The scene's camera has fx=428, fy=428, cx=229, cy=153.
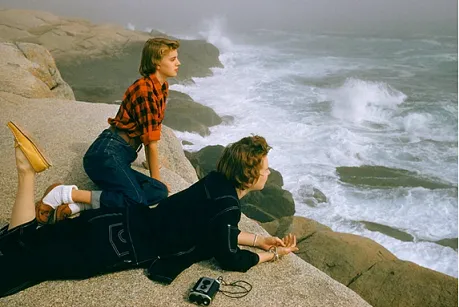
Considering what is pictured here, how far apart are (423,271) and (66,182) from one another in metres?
4.28

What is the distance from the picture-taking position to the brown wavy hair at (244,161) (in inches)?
115

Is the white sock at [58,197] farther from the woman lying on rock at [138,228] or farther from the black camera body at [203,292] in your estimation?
the black camera body at [203,292]

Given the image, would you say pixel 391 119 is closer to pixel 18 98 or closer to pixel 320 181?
pixel 320 181

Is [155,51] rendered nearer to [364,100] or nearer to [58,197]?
[58,197]

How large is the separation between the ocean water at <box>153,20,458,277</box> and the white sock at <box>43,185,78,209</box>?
24.2ft

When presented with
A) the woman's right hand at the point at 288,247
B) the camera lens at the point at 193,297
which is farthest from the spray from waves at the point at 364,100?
the camera lens at the point at 193,297

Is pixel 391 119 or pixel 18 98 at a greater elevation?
pixel 18 98

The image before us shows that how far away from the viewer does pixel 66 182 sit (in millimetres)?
4461

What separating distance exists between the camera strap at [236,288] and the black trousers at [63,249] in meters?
0.69

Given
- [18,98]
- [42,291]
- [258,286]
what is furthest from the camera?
[18,98]

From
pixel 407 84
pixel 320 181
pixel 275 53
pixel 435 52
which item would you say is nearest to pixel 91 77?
pixel 320 181

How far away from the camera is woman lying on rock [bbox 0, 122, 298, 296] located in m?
2.81

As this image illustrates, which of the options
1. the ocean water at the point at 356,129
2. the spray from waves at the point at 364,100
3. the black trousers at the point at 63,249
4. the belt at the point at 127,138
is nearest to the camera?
the black trousers at the point at 63,249

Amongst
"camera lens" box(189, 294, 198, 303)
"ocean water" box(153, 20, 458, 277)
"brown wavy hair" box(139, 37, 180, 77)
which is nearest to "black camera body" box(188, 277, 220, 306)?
"camera lens" box(189, 294, 198, 303)
